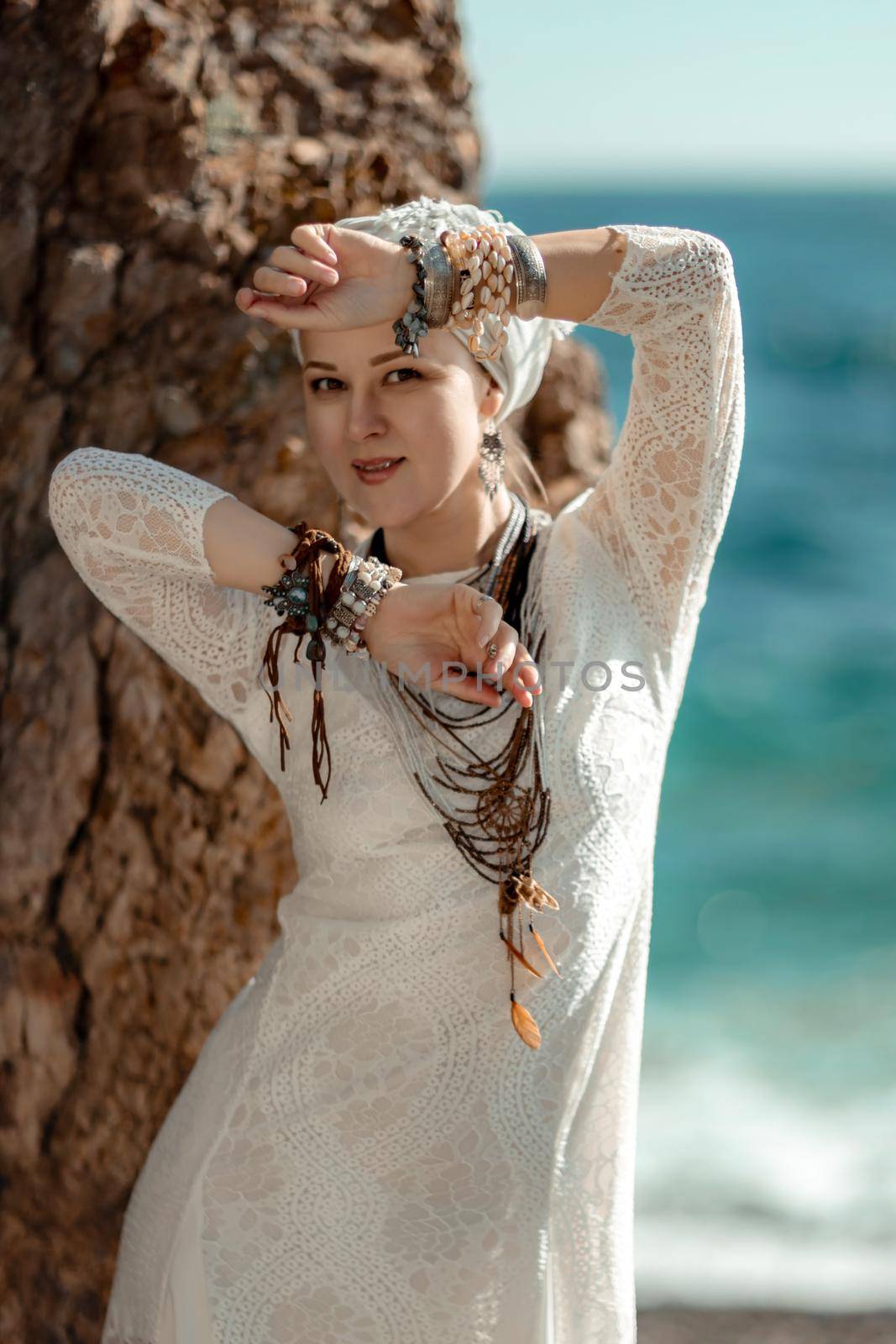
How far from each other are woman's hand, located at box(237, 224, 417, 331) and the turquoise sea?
2.94 m

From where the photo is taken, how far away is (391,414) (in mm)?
1890

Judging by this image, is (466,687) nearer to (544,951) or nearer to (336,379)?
(544,951)

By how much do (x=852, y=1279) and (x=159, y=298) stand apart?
3.20 m

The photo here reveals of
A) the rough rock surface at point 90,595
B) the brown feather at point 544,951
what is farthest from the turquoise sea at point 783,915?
the brown feather at point 544,951

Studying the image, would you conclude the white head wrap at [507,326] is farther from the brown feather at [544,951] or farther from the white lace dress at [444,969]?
the brown feather at [544,951]

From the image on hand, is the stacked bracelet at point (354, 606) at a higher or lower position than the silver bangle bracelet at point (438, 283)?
lower

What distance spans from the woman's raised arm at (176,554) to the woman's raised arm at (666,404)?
0.48 metres

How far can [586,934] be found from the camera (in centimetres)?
184

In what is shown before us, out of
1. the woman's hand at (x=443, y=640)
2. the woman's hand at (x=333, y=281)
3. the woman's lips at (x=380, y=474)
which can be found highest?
the woman's hand at (x=333, y=281)

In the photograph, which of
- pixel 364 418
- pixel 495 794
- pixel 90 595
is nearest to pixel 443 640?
pixel 495 794

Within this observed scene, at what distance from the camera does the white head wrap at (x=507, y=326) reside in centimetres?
183

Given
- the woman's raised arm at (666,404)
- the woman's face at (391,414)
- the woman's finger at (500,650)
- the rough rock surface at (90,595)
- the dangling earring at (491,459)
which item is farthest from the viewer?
the rough rock surface at (90,595)

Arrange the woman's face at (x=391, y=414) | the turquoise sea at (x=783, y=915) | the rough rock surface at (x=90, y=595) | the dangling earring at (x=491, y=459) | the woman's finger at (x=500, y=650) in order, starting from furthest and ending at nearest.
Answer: the turquoise sea at (x=783, y=915), the rough rock surface at (x=90, y=595), the dangling earring at (x=491, y=459), the woman's face at (x=391, y=414), the woman's finger at (x=500, y=650)

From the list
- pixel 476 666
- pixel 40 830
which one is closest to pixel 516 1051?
pixel 476 666
